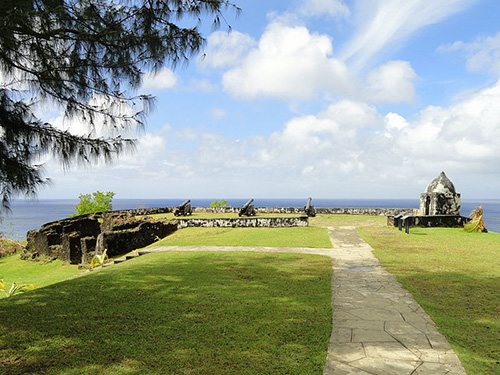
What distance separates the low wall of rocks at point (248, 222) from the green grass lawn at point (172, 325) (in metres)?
9.23

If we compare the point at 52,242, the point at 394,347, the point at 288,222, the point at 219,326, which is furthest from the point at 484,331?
the point at 52,242

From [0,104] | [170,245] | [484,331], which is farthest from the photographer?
[170,245]

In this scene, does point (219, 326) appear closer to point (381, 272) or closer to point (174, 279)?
point (174, 279)

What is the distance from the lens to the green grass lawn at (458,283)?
3518 millimetres

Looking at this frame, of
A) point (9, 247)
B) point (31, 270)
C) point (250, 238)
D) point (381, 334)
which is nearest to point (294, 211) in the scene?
point (250, 238)

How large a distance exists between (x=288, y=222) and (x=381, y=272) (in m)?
9.16

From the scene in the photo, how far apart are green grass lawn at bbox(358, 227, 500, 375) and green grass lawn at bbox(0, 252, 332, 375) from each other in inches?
59.7

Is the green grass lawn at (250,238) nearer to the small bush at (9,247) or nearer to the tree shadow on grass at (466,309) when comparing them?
the tree shadow on grass at (466,309)

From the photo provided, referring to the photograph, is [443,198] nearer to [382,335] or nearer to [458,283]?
[458,283]

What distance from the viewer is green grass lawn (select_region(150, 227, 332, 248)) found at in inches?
451

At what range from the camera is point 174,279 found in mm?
6445

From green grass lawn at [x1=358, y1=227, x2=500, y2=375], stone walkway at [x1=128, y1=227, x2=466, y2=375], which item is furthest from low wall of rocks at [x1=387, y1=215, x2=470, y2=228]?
stone walkway at [x1=128, y1=227, x2=466, y2=375]

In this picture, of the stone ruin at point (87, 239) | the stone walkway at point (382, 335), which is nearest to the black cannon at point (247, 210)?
the stone ruin at point (87, 239)

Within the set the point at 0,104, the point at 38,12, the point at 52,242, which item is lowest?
Answer: the point at 52,242
